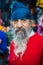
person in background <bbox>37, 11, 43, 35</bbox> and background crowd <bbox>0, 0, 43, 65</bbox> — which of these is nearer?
person in background <bbox>37, 11, 43, 35</bbox>

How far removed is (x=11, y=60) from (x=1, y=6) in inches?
77.8

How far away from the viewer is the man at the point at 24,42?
6.18 ft

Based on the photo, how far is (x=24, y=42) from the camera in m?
2.01

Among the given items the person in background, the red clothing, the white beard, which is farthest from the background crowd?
the red clothing

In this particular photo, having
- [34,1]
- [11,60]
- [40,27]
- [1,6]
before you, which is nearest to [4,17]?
[1,6]

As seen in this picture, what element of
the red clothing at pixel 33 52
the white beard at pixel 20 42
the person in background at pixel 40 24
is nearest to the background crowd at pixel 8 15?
the person in background at pixel 40 24

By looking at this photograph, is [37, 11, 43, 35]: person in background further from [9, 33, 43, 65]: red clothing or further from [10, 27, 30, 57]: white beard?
[9, 33, 43, 65]: red clothing

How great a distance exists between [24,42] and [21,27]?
120 millimetres

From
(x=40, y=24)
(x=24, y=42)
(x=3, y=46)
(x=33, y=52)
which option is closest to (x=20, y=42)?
(x=24, y=42)

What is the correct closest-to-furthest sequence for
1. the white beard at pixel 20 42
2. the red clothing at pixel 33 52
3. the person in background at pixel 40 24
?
1. the red clothing at pixel 33 52
2. the white beard at pixel 20 42
3. the person in background at pixel 40 24

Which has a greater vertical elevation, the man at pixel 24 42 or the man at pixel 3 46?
the man at pixel 24 42

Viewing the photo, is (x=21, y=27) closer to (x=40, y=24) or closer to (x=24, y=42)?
(x=24, y=42)

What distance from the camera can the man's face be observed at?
1.96 m

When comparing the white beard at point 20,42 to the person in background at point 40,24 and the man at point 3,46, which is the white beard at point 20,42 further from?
the man at point 3,46
